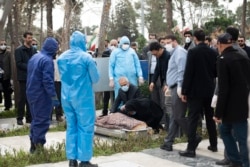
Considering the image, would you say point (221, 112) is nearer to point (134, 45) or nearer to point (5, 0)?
point (5, 0)

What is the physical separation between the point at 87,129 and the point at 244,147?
6.50ft

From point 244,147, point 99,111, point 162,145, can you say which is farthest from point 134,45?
point 244,147

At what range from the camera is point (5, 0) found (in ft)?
16.8

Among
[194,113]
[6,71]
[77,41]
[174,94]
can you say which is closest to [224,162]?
[194,113]

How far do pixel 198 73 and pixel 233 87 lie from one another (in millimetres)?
1122

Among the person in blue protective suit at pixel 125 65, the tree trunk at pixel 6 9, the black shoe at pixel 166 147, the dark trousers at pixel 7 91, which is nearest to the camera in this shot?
the tree trunk at pixel 6 9

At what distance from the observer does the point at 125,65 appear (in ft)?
31.9

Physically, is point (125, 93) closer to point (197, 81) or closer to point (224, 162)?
point (197, 81)

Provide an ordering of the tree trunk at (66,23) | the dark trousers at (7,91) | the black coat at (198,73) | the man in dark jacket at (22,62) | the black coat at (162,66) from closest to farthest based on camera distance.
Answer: the black coat at (198,73) → the black coat at (162,66) → the man in dark jacket at (22,62) → the dark trousers at (7,91) → the tree trunk at (66,23)

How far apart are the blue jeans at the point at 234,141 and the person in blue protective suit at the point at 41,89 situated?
2487 mm

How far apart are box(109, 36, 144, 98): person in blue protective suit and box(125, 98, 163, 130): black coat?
1231 millimetres

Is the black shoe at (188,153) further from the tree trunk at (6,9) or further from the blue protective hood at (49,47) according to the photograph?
the tree trunk at (6,9)

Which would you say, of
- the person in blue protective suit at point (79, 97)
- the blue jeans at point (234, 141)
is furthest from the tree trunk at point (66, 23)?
the blue jeans at point (234, 141)

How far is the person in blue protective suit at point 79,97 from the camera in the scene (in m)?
5.98
